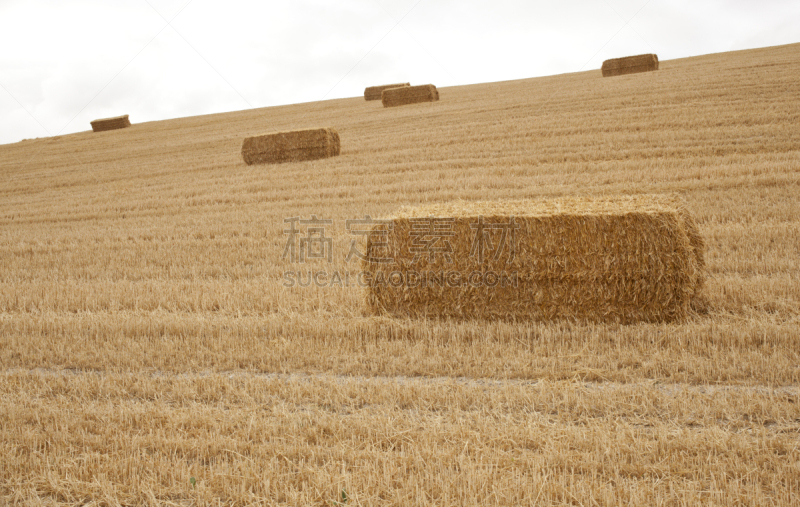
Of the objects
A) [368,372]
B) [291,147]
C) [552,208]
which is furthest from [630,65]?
[368,372]

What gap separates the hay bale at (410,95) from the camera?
87.5ft

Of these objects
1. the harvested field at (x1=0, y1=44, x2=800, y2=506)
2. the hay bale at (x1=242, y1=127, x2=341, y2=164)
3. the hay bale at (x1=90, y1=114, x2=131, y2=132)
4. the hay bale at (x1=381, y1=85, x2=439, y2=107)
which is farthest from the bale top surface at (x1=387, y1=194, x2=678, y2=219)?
the hay bale at (x1=90, y1=114, x2=131, y2=132)

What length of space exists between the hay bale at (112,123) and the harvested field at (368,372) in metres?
25.3

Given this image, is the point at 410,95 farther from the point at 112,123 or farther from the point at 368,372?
the point at 368,372

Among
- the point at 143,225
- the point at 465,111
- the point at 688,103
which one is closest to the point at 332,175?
the point at 143,225

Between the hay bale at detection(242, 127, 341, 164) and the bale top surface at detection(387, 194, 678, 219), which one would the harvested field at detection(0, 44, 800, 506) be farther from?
the hay bale at detection(242, 127, 341, 164)

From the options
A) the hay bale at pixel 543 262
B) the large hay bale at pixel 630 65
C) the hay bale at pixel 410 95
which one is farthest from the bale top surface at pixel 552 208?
the large hay bale at pixel 630 65

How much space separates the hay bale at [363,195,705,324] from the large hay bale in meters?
23.3

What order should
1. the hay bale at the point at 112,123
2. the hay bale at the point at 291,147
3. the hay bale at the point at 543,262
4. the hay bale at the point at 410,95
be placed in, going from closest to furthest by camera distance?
the hay bale at the point at 543,262 → the hay bale at the point at 291,147 → the hay bale at the point at 410,95 → the hay bale at the point at 112,123

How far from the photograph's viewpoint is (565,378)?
439 cm

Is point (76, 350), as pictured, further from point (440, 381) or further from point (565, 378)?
point (565, 378)

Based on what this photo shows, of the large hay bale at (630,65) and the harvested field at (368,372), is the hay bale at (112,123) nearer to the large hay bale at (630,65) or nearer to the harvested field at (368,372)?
the harvested field at (368,372)

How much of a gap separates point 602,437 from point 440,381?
4.50 feet

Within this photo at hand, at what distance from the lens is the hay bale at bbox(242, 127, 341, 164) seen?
16.6 m
